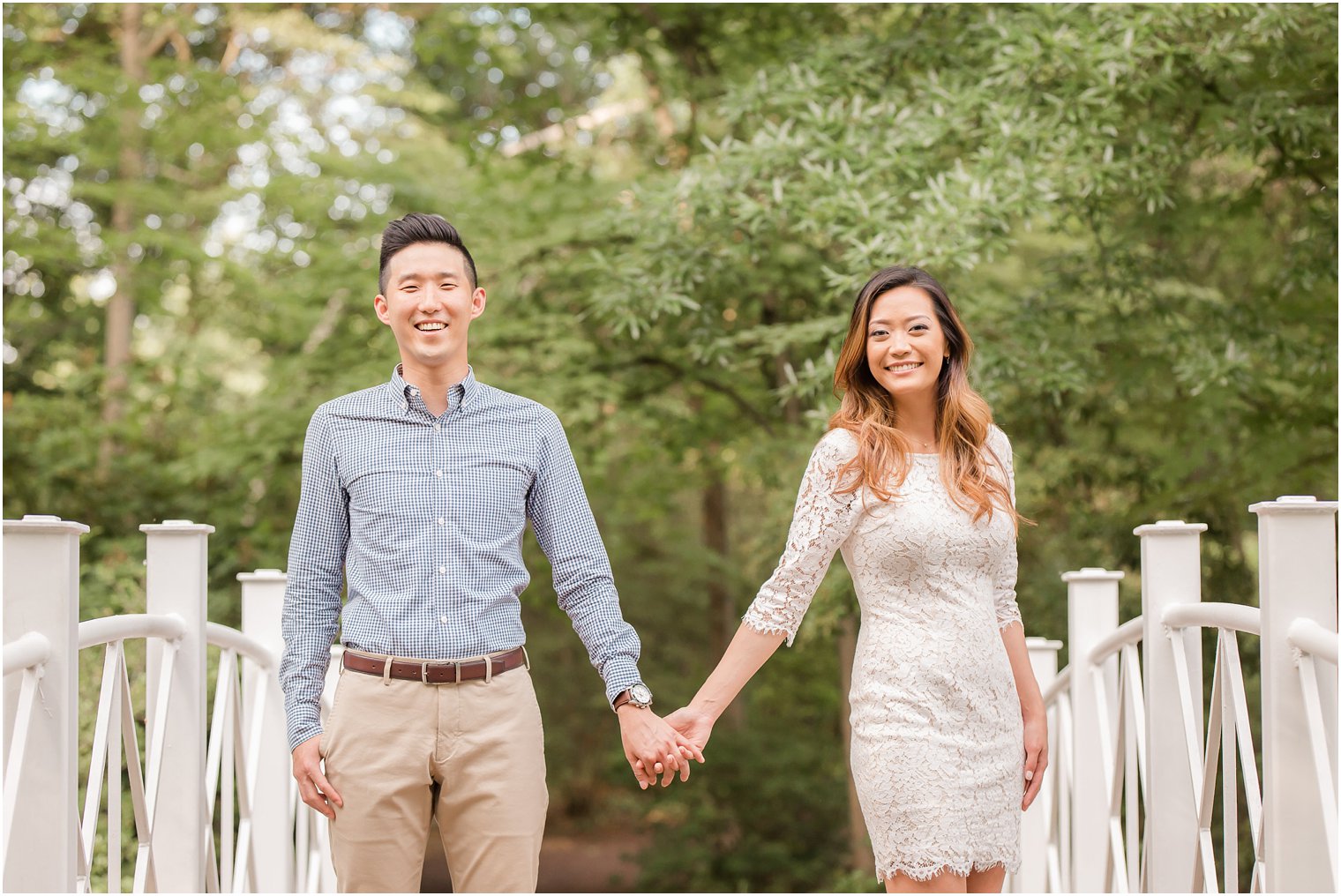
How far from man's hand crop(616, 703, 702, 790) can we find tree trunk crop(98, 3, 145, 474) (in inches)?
290

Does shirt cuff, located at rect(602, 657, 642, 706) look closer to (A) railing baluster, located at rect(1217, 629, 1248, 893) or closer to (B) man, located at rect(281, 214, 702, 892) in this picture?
(B) man, located at rect(281, 214, 702, 892)

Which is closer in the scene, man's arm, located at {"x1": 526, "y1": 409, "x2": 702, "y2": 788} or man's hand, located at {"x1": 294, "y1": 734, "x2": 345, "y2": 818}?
man's hand, located at {"x1": 294, "y1": 734, "x2": 345, "y2": 818}

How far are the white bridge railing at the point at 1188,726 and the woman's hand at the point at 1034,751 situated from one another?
332 mm

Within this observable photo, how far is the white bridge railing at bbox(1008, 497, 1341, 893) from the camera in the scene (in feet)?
6.86

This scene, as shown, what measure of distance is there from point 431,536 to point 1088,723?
2276 millimetres

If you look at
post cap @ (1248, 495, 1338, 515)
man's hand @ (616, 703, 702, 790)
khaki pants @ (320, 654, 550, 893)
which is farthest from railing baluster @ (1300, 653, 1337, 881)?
khaki pants @ (320, 654, 550, 893)

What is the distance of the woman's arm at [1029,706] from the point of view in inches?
104

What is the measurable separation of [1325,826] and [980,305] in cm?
397

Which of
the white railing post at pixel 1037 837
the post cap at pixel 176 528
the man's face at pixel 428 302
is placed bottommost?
the white railing post at pixel 1037 837

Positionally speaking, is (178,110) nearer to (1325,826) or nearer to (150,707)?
(150,707)

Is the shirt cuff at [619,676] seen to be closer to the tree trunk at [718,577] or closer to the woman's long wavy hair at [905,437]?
the woman's long wavy hair at [905,437]

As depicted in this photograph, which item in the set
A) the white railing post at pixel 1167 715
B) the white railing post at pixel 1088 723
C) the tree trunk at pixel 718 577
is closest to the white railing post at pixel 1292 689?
the white railing post at pixel 1167 715

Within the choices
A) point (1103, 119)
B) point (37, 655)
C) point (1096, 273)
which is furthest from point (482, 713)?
point (1096, 273)

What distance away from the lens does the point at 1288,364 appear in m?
6.17
